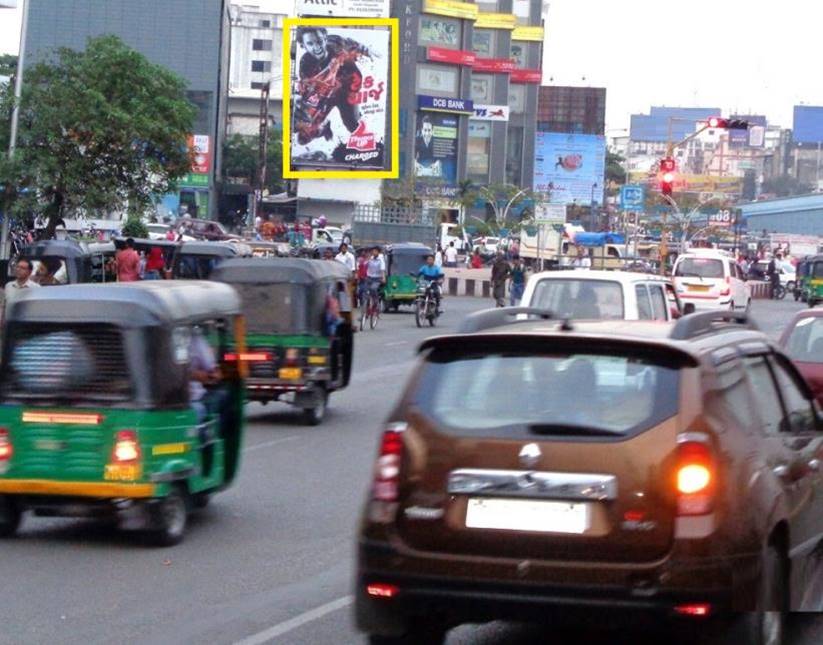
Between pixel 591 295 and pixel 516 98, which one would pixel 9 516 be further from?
pixel 516 98

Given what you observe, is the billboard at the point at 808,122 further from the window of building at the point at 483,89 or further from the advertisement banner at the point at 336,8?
the advertisement banner at the point at 336,8

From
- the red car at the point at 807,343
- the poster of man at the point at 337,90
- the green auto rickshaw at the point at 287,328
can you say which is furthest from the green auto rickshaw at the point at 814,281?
the red car at the point at 807,343

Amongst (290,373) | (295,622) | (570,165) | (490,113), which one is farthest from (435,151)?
(295,622)

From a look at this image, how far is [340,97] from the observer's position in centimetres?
6956

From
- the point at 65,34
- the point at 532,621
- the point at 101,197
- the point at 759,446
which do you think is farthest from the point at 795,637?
the point at 65,34

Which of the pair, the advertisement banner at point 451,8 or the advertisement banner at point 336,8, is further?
the advertisement banner at point 451,8

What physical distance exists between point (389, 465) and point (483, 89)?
12110cm

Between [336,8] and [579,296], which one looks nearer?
[579,296]

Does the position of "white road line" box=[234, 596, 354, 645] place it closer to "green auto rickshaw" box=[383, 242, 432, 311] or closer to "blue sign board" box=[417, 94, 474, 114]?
"green auto rickshaw" box=[383, 242, 432, 311]

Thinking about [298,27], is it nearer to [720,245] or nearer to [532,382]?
[720,245]

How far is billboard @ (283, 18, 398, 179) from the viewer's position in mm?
69562

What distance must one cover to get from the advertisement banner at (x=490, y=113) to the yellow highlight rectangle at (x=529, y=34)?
1342 cm

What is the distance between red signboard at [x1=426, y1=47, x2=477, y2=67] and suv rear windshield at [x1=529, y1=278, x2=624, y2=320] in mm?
97380

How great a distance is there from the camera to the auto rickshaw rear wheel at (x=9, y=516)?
34.8ft
